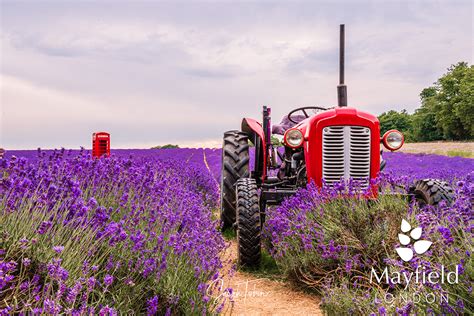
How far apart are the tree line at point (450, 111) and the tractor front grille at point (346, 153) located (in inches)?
1498

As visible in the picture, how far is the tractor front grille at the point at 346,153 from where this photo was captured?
4.21 m

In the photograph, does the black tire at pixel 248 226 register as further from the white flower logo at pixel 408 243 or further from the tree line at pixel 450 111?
the tree line at pixel 450 111

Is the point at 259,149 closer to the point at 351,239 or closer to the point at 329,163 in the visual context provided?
the point at 329,163

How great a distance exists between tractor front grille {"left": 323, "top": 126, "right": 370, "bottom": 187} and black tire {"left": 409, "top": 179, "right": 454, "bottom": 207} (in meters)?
0.48

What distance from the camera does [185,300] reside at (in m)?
2.58

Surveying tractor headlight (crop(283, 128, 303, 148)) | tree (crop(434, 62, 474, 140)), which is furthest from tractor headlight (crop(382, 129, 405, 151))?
tree (crop(434, 62, 474, 140))

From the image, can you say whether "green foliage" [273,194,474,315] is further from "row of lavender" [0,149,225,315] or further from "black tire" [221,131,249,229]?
"black tire" [221,131,249,229]

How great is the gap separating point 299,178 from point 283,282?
110 centimetres

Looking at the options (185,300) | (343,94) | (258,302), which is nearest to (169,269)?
(185,300)

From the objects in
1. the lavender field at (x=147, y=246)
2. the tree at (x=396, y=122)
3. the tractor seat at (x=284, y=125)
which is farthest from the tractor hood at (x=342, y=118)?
the tree at (x=396, y=122)

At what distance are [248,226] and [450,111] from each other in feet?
143

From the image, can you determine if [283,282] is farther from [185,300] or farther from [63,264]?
[63,264]

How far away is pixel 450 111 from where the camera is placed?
42594mm

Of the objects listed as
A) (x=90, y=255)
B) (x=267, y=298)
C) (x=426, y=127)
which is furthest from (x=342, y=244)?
(x=426, y=127)
